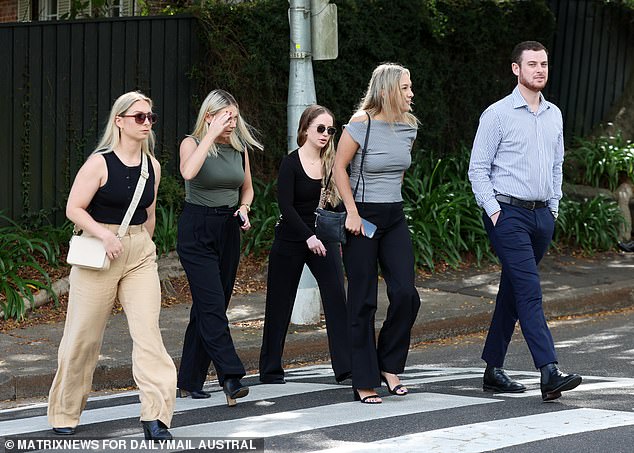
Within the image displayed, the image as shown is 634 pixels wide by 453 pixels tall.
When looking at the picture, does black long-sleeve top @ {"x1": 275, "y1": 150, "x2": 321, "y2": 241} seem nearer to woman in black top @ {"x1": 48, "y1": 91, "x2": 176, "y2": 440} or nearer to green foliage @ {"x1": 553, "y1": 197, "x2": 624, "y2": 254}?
woman in black top @ {"x1": 48, "y1": 91, "x2": 176, "y2": 440}

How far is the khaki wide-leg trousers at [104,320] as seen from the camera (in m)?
6.05

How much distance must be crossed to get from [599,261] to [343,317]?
7236 mm

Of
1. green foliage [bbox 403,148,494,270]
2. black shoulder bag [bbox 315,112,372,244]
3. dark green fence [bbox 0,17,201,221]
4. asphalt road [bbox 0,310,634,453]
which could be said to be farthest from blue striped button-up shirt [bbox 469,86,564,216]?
dark green fence [bbox 0,17,201,221]

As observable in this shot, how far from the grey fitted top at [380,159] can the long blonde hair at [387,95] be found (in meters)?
0.06

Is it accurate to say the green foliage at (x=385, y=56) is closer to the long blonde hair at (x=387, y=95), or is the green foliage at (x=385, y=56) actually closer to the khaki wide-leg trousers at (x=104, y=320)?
the long blonde hair at (x=387, y=95)

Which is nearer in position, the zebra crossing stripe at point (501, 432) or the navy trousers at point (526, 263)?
the zebra crossing stripe at point (501, 432)

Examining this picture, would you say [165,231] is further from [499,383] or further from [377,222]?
[499,383]

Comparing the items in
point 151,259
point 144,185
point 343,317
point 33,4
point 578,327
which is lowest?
point 578,327

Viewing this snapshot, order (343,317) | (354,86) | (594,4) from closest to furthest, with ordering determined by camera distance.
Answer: (343,317) < (354,86) < (594,4)

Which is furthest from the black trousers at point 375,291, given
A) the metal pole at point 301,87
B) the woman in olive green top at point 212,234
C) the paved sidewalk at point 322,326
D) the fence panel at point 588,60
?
the fence panel at point 588,60

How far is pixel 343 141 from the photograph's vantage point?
23.5 feet

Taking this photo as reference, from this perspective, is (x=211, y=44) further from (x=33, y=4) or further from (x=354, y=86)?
(x=33, y=4)

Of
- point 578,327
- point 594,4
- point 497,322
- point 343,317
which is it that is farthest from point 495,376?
point 594,4

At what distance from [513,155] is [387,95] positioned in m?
0.88
